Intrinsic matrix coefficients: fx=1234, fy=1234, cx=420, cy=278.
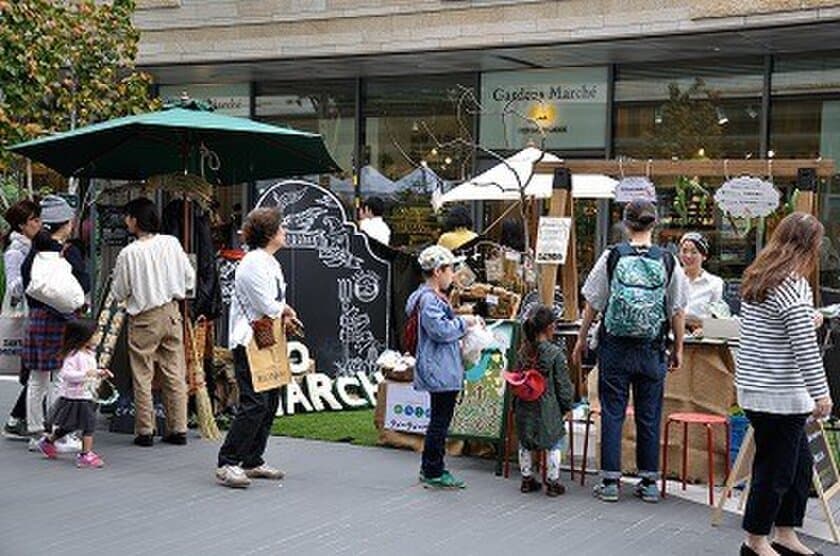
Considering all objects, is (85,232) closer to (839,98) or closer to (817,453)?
(839,98)

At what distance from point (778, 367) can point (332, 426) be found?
5.02 meters

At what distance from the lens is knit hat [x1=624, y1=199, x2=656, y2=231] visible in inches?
308

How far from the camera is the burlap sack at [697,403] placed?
845 centimetres

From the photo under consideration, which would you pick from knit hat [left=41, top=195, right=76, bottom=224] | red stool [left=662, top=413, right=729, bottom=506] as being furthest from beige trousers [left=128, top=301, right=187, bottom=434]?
red stool [left=662, top=413, right=729, bottom=506]

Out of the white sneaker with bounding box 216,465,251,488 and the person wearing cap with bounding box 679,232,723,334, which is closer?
the white sneaker with bounding box 216,465,251,488

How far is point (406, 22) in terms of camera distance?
16.8 metres

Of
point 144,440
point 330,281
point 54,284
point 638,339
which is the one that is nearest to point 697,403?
point 638,339

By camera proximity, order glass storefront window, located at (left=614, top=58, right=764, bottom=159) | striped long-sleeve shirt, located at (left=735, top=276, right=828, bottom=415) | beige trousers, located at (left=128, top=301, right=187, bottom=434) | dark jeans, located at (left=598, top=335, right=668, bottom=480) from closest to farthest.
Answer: striped long-sleeve shirt, located at (left=735, top=276, right=828, bottom=415), dark jeans, located at (left=598, top=335, right=668, bottom=480), beige trousers, located at (left=128, top=301, right=187, bottom=434), glass storefront window, located at (left=614, top=58, right=764, bottom=159)

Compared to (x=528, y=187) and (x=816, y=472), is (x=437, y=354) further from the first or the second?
(x=528, y=187)

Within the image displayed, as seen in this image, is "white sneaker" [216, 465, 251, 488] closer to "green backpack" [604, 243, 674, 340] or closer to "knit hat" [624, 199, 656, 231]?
"green backpack" [604, 243, 674, 340]

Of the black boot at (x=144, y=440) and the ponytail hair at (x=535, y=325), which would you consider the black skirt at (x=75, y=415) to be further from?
the ponytail hair at (x=535, y=325)

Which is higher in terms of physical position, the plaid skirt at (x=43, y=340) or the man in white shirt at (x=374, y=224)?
the man in white shirt at (x=374, y=224)

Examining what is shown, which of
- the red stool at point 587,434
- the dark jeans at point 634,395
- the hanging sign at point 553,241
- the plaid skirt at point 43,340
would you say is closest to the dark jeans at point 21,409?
the plaid skirt at point 43,340

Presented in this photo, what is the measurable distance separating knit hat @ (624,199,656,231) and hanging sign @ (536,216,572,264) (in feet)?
5.33
